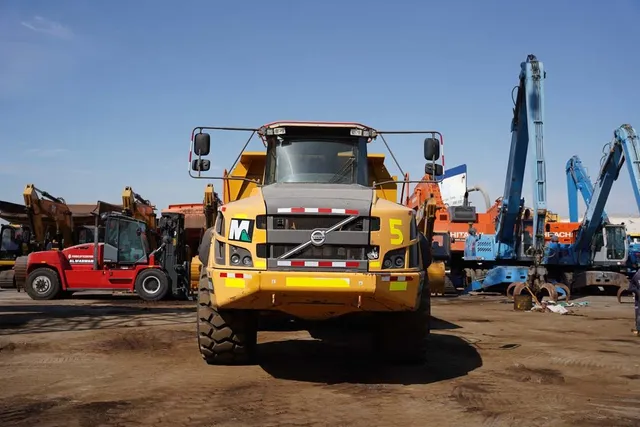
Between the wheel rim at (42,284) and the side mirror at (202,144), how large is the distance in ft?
39.7

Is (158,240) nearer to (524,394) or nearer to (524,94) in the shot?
(524,94)

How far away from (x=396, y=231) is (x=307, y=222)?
870 mm

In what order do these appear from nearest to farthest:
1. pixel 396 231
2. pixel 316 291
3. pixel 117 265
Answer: pixel 316 291
pixel 396 231
pixel 117 265

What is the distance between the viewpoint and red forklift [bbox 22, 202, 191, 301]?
1788cm

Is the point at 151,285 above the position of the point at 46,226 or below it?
below

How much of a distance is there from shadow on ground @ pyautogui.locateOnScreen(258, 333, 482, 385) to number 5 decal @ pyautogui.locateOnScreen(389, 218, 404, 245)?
1460 mm

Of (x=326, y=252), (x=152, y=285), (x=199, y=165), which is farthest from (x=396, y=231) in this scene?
(x=152, y=285)

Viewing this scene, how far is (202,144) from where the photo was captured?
780 cm

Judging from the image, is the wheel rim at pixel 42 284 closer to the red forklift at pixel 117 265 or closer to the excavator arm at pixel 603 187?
the red forklift at pixel 117 265

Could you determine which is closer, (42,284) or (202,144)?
(202,144)

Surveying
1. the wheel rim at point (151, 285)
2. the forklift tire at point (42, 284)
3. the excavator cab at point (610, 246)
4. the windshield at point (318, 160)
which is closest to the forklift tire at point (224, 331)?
the windshield at point (318, 160)

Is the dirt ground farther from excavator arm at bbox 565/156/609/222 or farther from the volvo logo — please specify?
excavator arm at bbox 565/156/609/222

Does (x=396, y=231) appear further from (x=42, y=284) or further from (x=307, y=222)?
(x=42, y=284)

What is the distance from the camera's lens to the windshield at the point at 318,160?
7.64 metres
